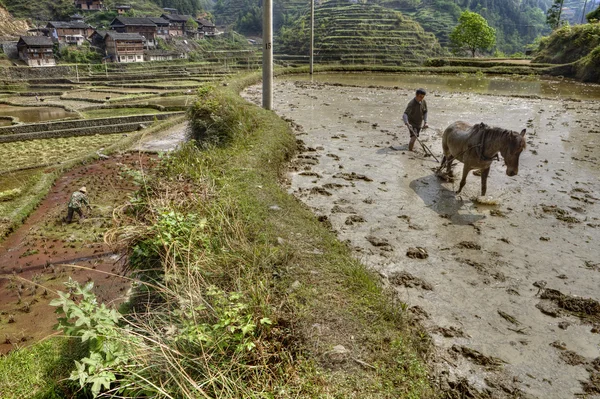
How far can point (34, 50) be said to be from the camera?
4409 cm

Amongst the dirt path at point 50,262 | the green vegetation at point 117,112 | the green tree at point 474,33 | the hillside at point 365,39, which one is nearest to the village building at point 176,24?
the hillside at point 365,39

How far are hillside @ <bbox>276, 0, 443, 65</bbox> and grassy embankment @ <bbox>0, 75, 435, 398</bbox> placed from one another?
41295mm

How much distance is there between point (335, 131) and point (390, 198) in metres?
6.05

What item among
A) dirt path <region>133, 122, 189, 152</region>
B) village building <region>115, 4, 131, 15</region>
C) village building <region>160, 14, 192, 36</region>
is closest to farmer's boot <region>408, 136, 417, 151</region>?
dirt path <region>133, 122, 189, 152</region>

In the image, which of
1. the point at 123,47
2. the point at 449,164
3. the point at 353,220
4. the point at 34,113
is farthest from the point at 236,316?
the point at 123,47

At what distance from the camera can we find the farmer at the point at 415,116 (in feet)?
33.5

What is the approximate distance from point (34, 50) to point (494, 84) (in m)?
49.5

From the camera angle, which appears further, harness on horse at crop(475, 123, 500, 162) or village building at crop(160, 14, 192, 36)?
village building at crop(160, 14, 192, 36)

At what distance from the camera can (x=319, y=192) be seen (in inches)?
311

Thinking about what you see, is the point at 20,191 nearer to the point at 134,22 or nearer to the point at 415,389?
the point at 415,389

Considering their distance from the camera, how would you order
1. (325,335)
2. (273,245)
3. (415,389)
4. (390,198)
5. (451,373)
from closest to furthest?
(415,389) < (325,335) < (451,373) < (273,245) < (390,198)

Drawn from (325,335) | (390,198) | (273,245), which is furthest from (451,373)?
(390,198)

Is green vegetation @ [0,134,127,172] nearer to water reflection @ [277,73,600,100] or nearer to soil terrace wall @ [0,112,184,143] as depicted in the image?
soil terrace wall @ [0,112,184,143]

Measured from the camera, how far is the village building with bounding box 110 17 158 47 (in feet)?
195
